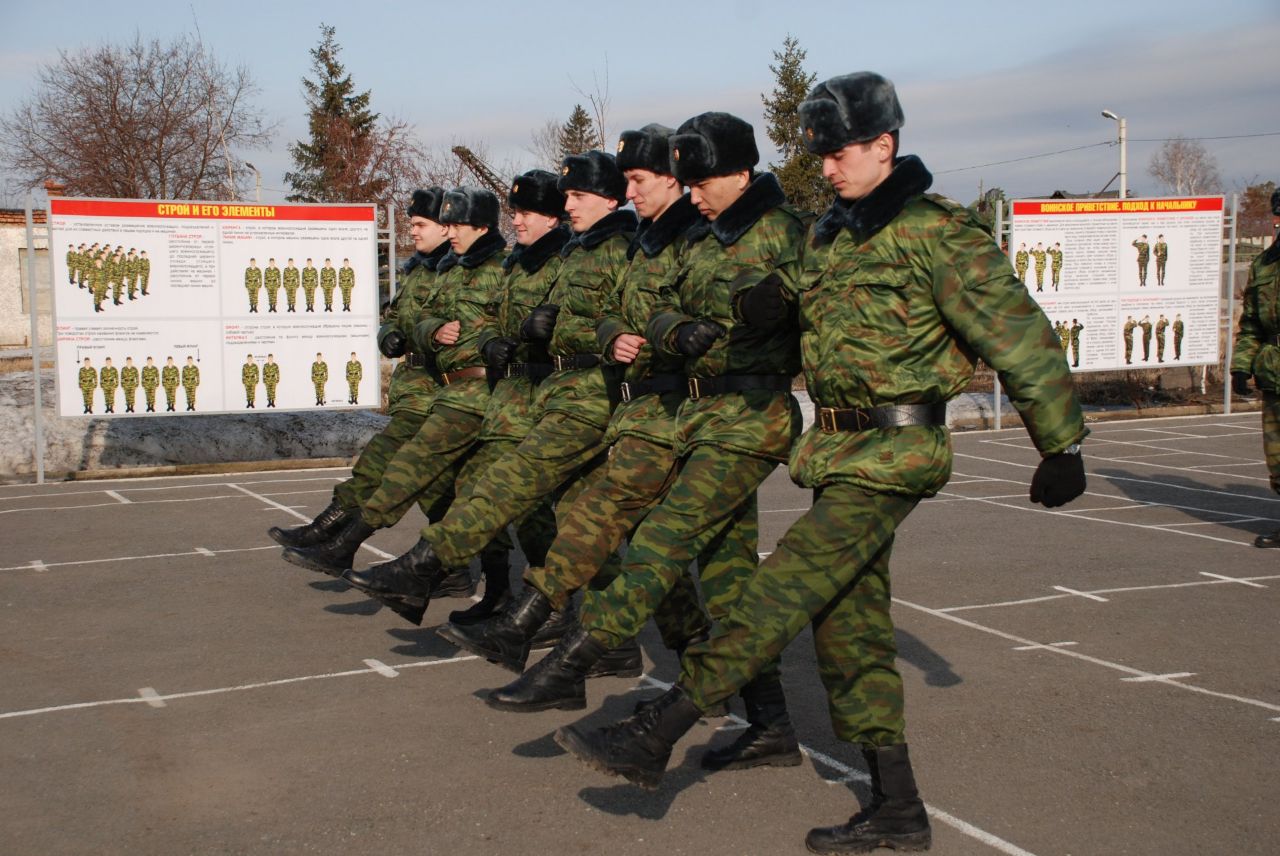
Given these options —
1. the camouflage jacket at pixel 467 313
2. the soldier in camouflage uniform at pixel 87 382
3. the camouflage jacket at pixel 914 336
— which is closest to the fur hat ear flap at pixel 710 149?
the camouflage jacket at pixel 914 336

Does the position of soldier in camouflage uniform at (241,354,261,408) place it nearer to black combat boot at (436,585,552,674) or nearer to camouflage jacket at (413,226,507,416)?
camouflage jacket at (413,226,507,416)

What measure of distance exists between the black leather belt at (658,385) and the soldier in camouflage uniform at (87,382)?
926 cm

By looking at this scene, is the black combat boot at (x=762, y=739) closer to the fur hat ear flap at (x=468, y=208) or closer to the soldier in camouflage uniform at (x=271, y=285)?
the fur hat ear flap at (x=468, y=208)

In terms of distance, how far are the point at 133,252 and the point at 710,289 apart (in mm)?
9795

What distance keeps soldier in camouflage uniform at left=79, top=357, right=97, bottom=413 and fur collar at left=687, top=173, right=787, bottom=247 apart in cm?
978

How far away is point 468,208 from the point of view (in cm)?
756

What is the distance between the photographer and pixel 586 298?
6203 millimetres

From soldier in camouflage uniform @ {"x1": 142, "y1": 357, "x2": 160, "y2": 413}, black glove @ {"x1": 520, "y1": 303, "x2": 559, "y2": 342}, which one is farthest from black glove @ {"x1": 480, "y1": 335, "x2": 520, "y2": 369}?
soldier in camouflage uniform @ {"x1": 142, "y1": 357, "x2": 160, "y2": 413}

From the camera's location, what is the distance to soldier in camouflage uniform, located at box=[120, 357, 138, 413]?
43.4 feet

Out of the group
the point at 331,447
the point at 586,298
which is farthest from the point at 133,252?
the point at 586,298

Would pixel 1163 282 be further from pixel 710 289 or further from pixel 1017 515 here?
pixel 710 289

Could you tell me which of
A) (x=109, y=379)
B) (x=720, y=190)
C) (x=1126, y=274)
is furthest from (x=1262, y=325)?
(x=109, y=379)

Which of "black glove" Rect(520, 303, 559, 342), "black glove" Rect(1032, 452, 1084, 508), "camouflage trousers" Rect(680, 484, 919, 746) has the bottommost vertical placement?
"camouflage trousers" Rect(680, 484, 919, 746)

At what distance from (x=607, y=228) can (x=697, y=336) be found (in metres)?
1.74
